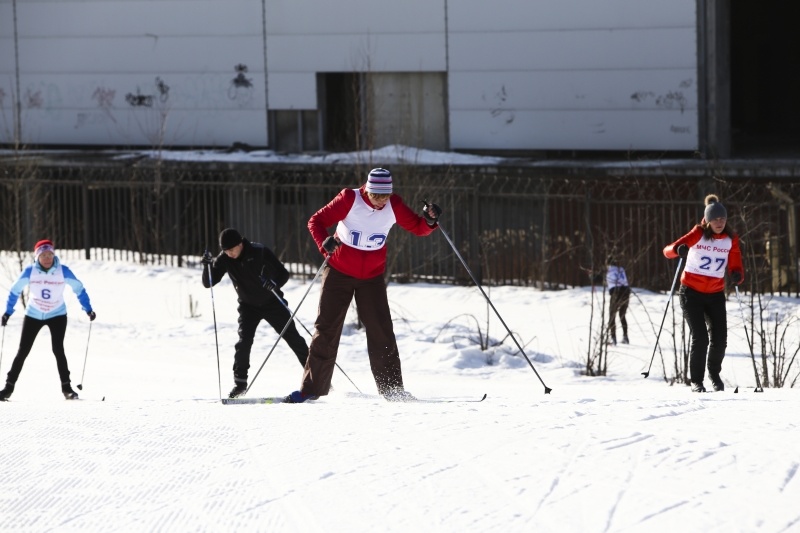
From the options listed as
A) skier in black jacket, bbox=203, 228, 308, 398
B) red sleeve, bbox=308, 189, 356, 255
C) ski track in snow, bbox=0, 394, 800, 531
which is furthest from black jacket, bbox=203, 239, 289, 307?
ski track in snow, bbox=0, 394, 800, 531

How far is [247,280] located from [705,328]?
12.7 feet

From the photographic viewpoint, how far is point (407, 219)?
9.73 metres

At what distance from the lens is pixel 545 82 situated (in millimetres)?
24797

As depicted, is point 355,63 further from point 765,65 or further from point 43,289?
point 43,289

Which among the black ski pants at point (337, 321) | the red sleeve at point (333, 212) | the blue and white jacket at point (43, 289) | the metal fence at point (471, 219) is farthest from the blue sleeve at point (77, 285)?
the metal fence at point (471, 219)

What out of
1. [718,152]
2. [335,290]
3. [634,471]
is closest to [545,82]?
[718,152]

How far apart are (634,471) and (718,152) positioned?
17739 millimetres

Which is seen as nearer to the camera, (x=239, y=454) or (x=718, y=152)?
(x=239, y=454)

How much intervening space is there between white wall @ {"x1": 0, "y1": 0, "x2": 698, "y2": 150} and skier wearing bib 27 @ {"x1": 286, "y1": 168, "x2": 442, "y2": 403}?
48.8 feet

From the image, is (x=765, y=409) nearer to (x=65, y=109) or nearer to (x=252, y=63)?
(x=252, y=63)

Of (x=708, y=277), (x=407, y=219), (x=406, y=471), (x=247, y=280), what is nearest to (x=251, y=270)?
(x=247, y=280)

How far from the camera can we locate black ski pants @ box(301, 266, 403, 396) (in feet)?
32.1

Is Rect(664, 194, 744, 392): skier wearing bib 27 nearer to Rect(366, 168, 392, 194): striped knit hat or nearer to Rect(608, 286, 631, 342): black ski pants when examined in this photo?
Rect(366, 168, 392, 194): striped knit hat

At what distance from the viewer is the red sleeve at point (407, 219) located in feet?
31.8
